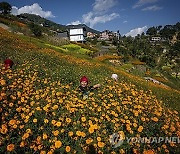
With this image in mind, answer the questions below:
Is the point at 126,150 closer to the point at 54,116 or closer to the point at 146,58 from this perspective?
the point at 54,116

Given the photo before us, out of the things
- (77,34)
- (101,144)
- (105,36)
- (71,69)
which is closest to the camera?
(101,144)

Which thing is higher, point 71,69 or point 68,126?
point 71,69

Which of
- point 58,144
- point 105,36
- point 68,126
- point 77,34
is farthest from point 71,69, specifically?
point 105,36

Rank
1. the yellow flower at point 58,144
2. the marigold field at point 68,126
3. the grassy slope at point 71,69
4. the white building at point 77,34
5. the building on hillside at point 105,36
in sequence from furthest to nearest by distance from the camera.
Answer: the building on hillside at point 105,36 < the white building at point 77,34 < the grassy slope at point 71,69 < the marigold field at point 68,126 < the yellow flower at point 58,144

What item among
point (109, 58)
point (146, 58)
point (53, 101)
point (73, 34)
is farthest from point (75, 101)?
point (73, 34)

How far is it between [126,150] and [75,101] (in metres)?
2.45

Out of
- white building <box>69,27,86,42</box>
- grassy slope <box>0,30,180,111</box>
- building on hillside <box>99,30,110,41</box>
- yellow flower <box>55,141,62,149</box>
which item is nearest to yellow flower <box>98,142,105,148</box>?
yellow flower <box>55,141,62,149</box>

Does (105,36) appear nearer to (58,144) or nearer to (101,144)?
(101,144)

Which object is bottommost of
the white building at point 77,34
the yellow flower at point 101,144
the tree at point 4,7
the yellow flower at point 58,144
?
the yellow flower at point 101,144

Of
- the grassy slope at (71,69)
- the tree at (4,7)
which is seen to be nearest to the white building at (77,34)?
the tree at (4,7)

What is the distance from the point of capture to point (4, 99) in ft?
21.8

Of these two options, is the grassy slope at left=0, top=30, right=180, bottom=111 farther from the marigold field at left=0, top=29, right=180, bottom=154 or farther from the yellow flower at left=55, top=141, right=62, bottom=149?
the yellow flower at left=55, top=141, right=62, bottom=149

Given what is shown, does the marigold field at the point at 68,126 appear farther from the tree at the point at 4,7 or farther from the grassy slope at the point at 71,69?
the tree at the point at 4,7

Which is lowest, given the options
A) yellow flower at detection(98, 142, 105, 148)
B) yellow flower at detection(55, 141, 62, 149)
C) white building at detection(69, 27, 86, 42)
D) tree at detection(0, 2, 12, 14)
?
yellow flower at detection(98, 142, 105, 148)
